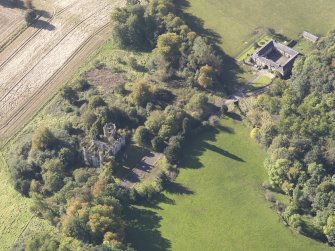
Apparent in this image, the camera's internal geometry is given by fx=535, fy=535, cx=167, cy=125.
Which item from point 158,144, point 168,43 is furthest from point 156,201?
point 168,43

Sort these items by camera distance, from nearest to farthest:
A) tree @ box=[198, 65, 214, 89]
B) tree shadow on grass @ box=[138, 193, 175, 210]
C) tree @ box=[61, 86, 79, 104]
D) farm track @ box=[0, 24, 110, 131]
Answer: tree shadow on grass @ box=[138, 193, 175, 210], tree @ box=[198, 65, 214, 89], tree @ box=[61, 86, 79, 104], farm track @ box=[0, 24, 110, 131]

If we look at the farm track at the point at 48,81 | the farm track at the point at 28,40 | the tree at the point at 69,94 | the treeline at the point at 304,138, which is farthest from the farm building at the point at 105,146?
the farm track at the point at 28,40

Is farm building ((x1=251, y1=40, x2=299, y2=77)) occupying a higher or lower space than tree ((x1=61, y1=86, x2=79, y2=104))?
higher

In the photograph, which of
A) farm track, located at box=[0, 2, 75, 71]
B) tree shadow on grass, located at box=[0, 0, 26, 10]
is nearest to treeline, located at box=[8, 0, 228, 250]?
farm track, located at box=[0, 2, 75, 71]

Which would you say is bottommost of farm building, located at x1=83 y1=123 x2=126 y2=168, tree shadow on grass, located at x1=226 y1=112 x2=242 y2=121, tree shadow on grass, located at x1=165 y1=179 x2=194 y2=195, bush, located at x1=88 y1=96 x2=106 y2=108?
tree shadow on grass, located at x1=165 y1=179 x2=194 y2=195

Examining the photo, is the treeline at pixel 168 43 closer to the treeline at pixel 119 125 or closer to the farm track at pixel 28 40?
the treeline at pixel 119 125

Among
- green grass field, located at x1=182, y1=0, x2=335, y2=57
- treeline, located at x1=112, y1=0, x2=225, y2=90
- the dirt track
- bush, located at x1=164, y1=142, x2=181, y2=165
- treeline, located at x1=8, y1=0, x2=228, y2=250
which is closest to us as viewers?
treeline, located at x1=8, y1=0, x2=228, y2=250

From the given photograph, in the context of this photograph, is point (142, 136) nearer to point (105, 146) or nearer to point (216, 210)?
point (105, 146)

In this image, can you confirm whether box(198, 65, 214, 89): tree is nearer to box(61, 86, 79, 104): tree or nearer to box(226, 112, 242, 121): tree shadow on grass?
box(226, 112, 242, 121): tree shadow on grass
